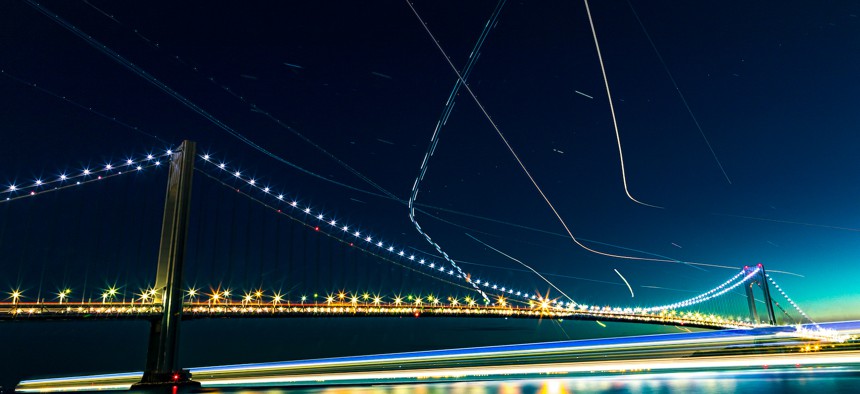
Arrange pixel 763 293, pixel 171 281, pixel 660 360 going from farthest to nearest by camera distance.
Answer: pixel 763 293, pixel 171 281, pixel 660 360

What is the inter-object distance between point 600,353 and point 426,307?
3125cm

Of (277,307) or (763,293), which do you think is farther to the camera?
(763,293)

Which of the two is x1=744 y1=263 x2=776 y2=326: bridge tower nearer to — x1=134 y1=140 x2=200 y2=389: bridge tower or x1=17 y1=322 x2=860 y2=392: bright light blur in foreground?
x1=17 y1=322 x2=860 y2=392: bright light blur in foreground

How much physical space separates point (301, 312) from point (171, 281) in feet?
45.7

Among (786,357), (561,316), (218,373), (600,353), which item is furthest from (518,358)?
(561,316)

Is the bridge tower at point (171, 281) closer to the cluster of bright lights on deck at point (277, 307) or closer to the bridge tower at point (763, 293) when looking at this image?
the cluster of bright lights on deck at point (277, 307)

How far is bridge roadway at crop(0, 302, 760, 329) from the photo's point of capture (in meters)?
33.4

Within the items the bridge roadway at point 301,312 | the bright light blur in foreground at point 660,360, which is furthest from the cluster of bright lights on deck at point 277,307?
the bright light blur in foreground at point 660,360

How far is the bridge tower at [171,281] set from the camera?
3164 centimetres

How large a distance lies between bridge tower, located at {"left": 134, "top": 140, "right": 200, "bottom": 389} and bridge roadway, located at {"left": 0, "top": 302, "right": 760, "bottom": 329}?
104 centimetres

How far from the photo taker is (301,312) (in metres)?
46.9

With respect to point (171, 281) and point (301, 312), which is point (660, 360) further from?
point (301, 312)

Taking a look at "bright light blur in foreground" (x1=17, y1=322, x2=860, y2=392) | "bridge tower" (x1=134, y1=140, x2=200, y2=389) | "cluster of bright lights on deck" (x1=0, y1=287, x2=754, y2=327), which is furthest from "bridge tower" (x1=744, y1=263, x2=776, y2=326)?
"bridge tower" (x1=134, y1=140, x2=200, y2=389)

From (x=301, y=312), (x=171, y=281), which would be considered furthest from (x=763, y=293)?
(x=171, y=281)
